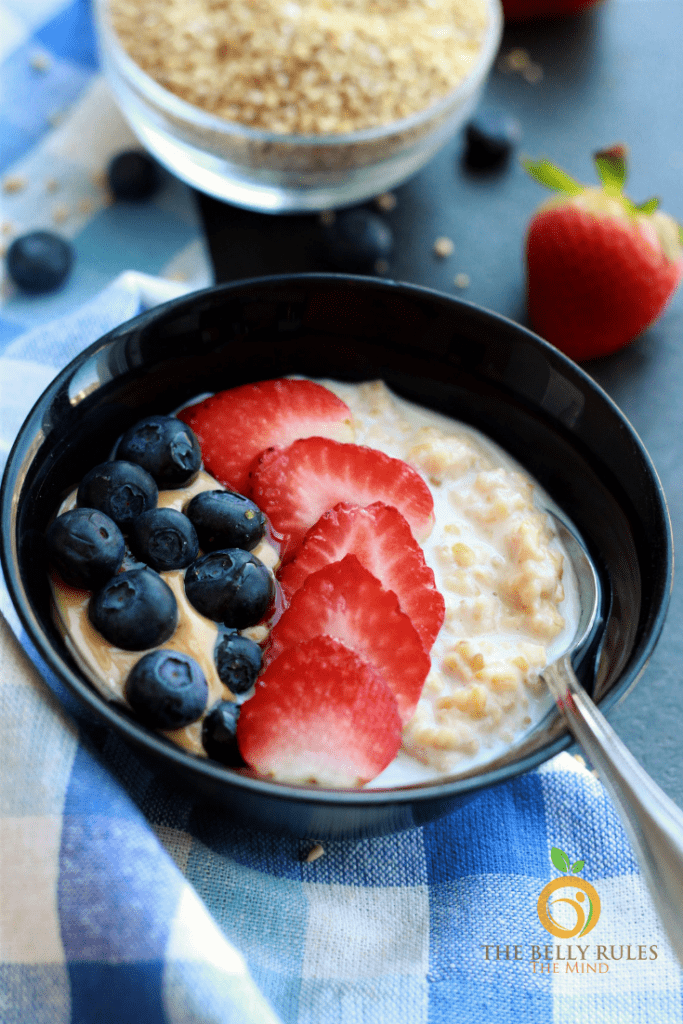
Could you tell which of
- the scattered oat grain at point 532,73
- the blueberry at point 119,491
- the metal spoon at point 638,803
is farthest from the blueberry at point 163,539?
the scattered oat grain at point 532,73

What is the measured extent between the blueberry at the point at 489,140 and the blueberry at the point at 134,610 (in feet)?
3.85

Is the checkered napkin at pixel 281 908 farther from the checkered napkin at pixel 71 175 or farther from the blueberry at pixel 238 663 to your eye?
the checkered napkin at pixel 71 175

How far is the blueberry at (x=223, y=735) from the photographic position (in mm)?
857

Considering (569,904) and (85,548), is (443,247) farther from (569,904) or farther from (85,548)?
(569,904)

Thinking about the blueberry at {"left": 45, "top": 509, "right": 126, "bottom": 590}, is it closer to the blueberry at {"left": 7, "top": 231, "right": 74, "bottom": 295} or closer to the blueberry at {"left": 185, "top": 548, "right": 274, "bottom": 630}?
the blueberry at {"left": 185, "top": 548, "right": 274, "bottom": 630}

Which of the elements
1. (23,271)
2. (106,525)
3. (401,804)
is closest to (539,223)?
(23,271)

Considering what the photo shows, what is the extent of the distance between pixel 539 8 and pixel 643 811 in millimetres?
1659

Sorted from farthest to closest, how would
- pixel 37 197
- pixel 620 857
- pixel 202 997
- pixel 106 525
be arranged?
pixel 37 197 < pixel 620 857 < pixel 106 525 < pixel 202 997

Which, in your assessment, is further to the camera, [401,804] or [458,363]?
[458,363]

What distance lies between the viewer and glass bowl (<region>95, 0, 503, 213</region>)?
56.1 inches

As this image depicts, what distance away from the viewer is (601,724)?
854mm

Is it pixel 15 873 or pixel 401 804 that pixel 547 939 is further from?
pixel 15 873

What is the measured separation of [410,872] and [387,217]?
1.12m

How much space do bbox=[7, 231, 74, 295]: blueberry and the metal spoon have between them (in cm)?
102
